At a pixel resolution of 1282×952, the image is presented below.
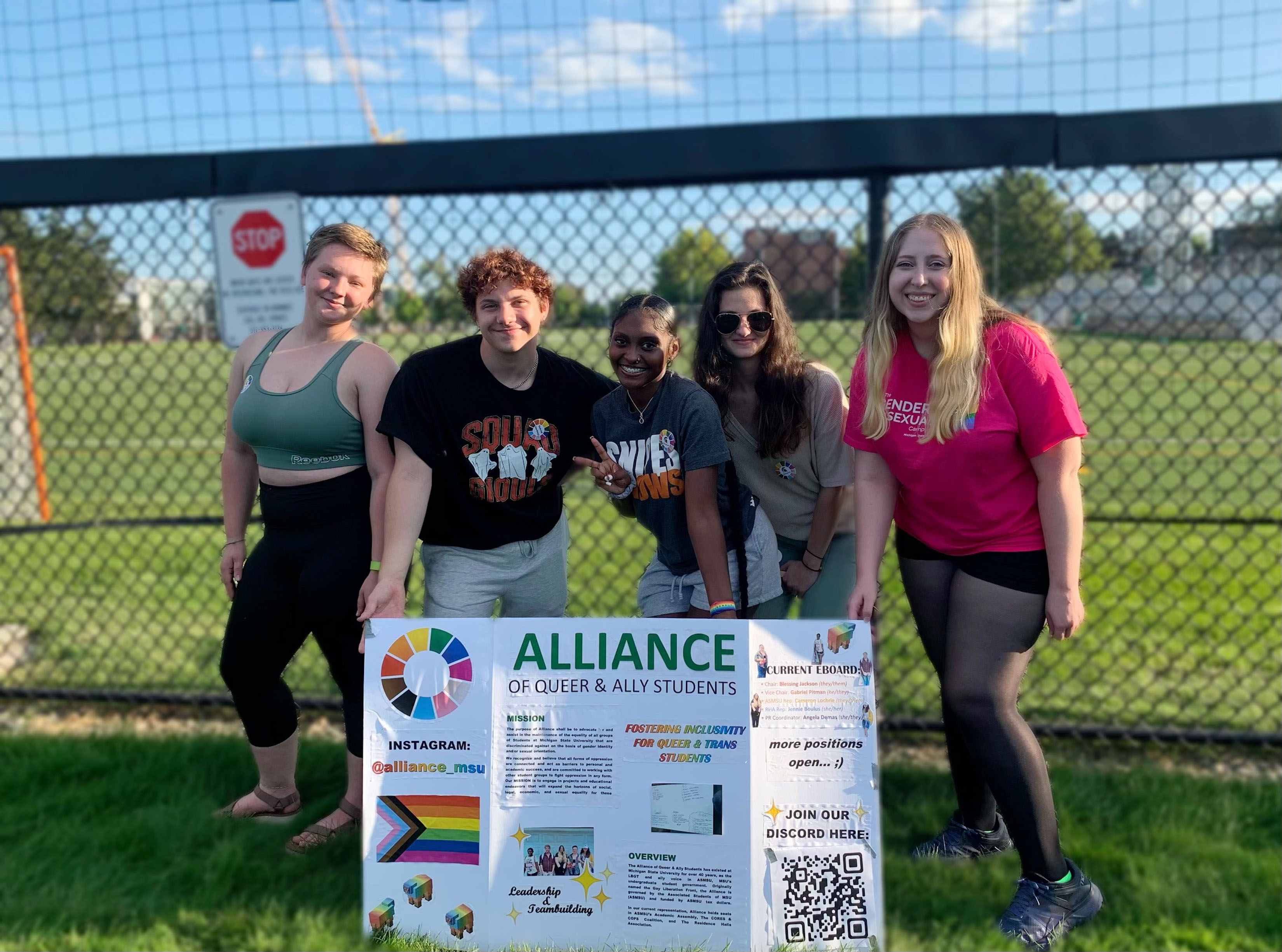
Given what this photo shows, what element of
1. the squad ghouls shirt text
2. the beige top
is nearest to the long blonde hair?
the beige top

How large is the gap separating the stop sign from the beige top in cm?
182

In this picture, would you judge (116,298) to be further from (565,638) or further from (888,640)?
Result: (888,640)

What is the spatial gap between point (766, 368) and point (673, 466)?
0.40 metres

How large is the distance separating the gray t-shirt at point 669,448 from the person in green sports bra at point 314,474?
2.05 feet

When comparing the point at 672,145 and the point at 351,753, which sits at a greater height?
the point at 672,145

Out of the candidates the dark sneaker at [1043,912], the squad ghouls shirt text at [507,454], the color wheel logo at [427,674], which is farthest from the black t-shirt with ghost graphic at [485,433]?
the dark sneaker at [1043,912]

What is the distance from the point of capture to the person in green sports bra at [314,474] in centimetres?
249

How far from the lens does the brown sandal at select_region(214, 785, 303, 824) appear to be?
299cm

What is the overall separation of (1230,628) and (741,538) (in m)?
4.21

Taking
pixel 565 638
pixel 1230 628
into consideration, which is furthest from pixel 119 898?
pixel 1230 628

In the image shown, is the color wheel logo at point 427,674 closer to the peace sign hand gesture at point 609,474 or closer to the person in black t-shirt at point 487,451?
the person in black t-shirt at point 487,451

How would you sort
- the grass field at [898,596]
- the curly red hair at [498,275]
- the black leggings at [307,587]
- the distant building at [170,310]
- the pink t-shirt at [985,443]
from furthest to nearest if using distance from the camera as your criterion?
the distant building at [170,310] → the grass field at [898,596] → the black leggings at [307,587] → the curly red hair at [498,275] → the pink t-shirt at [985,443]

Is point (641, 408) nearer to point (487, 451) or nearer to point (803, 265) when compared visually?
point (487, 451)

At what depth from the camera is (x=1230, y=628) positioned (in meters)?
5.34
